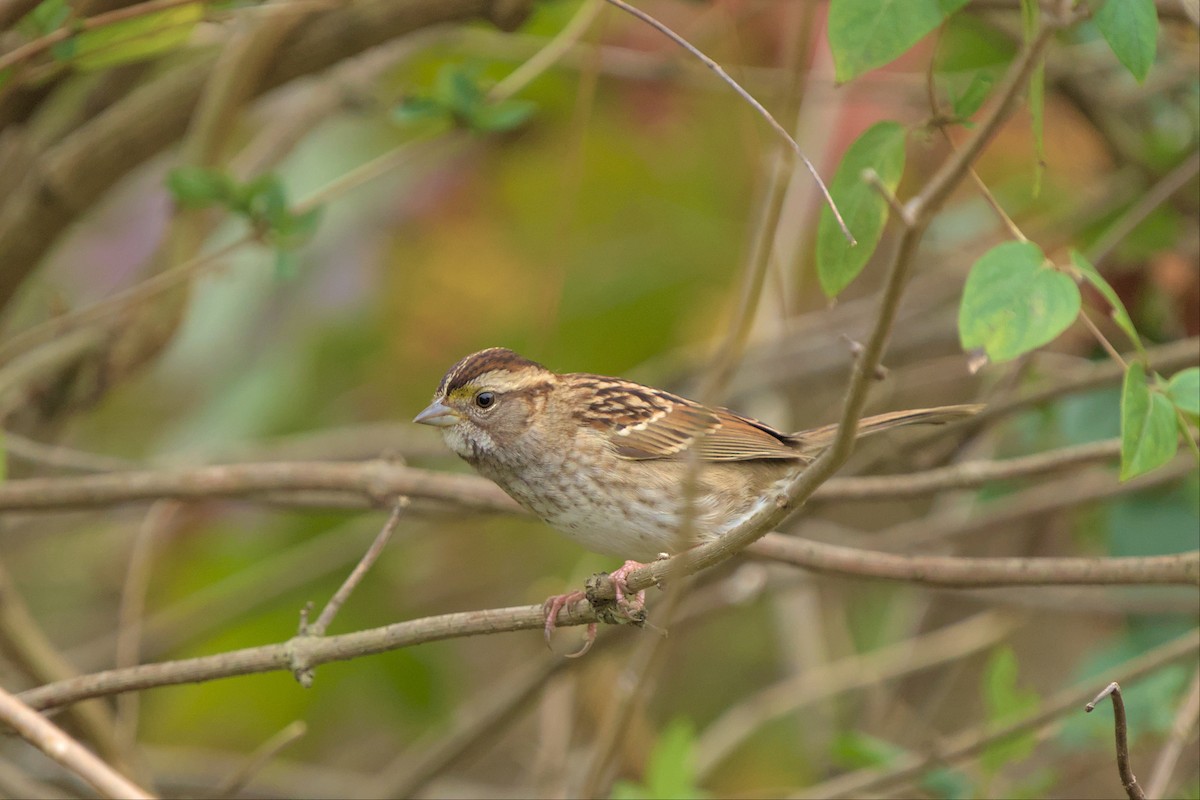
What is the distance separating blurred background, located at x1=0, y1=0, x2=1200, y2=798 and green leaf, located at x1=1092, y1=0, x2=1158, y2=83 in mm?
1444

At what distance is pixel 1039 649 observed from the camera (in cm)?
592

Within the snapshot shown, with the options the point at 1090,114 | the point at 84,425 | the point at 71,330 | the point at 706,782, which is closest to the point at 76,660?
the point at 84,425

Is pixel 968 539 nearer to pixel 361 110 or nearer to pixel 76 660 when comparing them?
pixel 361 110

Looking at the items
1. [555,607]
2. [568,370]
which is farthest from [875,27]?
[568,370]

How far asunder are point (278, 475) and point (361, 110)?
169 cm

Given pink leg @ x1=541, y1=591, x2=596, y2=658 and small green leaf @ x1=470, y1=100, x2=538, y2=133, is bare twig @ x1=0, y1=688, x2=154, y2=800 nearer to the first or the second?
pink leg @ x1=541, y1=591, x2=596, y2=658

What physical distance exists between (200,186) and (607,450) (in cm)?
114

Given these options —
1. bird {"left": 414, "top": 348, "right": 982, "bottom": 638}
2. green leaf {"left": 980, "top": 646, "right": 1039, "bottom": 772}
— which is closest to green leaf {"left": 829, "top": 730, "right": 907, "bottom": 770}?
green leaf {"left": 980, "top": 646, "right": 1039, "bottom": 772}

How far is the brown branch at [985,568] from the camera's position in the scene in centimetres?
261

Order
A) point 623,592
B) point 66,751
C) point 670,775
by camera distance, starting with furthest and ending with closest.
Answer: point 670,775 < point 623,592 < point 66,751

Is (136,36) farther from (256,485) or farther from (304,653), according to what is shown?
(304,653)

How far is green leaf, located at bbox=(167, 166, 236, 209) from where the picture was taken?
3.05m

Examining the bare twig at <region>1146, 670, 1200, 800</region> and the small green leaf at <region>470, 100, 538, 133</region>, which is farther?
the small green leaf at <region>470, 100, 538, 133</region>

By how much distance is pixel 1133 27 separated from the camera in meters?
1.89
